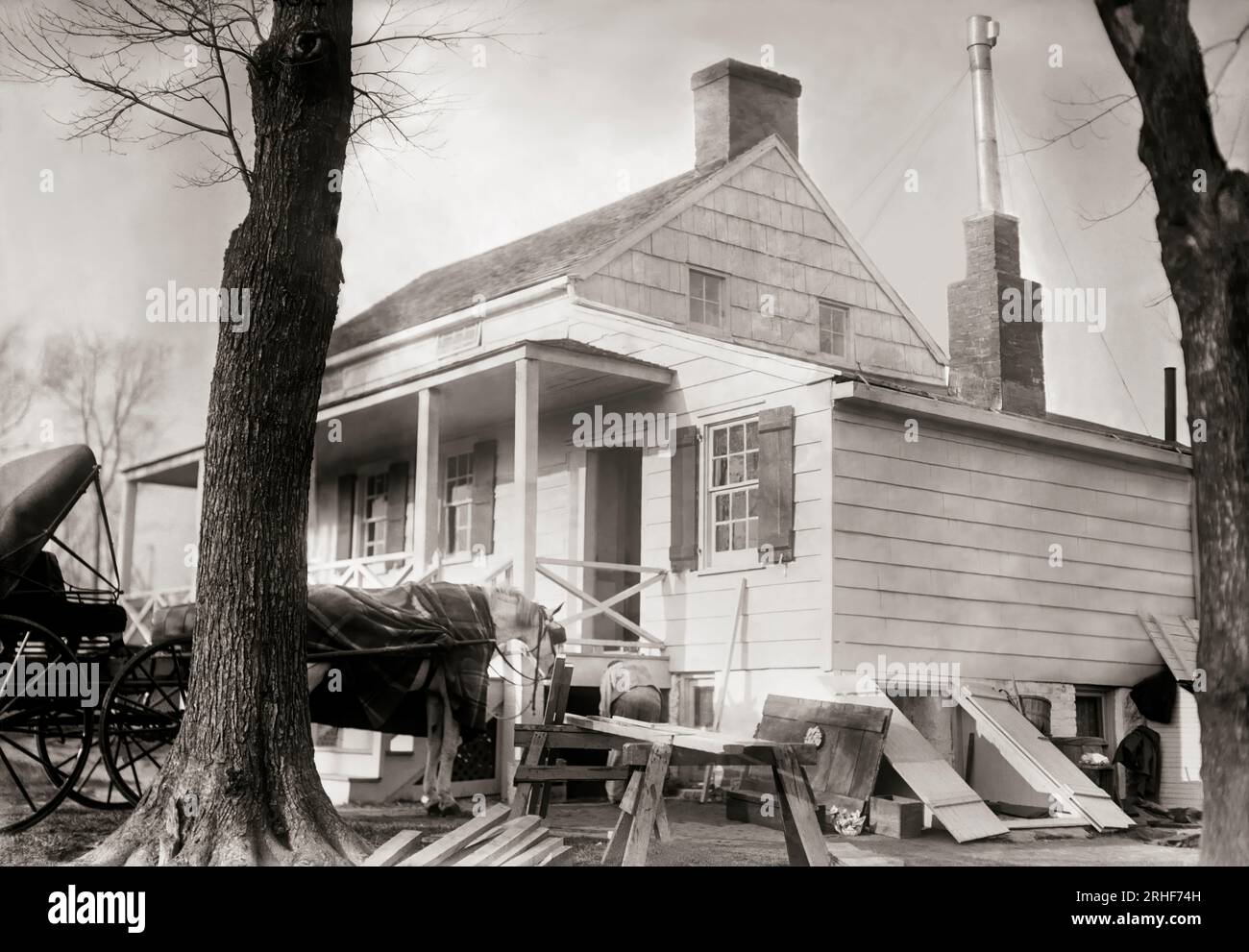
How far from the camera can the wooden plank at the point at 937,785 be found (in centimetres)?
826

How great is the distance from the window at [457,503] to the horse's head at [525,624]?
3.74 meters

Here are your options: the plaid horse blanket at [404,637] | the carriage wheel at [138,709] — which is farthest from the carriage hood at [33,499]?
the plaid horse blanket at [404,637]

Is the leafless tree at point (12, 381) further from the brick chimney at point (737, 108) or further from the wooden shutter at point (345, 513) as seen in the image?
the brick chimney at point (737, 108)

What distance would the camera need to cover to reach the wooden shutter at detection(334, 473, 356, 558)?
49.6ft

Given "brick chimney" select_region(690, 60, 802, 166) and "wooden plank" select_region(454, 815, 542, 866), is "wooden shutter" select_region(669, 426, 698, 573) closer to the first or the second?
"brick chimney" select_region(690, 60, 802, 166)

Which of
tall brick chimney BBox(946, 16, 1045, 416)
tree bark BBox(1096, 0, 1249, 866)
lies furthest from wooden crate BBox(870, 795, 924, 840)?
tall brick chimney BBox(946, 16, 1045, 416)

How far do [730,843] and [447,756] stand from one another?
87.7 inches

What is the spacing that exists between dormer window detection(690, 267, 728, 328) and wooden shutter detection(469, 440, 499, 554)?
264 cm

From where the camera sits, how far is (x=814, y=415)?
9.56 metres

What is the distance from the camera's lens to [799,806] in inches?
245

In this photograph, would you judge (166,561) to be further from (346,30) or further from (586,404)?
(346,30)

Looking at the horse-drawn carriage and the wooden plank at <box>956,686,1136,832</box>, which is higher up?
the horse-drawn carriage

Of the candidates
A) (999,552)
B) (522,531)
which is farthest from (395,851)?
(999,552)
